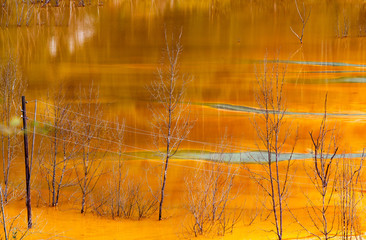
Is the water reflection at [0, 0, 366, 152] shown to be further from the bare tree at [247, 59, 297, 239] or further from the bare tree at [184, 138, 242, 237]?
the bare tree at [184, 138, 242, 237]

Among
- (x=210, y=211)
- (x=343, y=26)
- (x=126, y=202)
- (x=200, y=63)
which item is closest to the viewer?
(x=210, y=211)

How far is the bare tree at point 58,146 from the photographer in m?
15.4

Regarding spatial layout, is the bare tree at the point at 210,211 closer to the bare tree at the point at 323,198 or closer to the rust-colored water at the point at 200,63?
the rust-colored water at the point at 200,63

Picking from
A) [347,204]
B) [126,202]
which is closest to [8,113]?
[126,202]

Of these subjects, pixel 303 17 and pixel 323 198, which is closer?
pixel 323 198

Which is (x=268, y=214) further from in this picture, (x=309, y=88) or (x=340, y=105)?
(x=309, y=88)

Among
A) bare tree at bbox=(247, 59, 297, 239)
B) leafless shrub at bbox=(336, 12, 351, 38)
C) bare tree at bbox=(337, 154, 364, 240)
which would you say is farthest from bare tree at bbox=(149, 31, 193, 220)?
leafless shrub at bbox=(336, 12, 351, 38)

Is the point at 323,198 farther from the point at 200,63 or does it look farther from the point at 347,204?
the point at 200,63

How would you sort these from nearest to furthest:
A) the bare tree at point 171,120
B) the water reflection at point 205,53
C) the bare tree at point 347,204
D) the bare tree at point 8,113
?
the bare tree at point 347,204, the bare tree at point 171,120, the bare tree at point 8,113, the water reflection at point 205,53

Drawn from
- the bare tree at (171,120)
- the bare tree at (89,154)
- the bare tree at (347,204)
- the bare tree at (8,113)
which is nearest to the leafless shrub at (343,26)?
the bare tree at (171,120)

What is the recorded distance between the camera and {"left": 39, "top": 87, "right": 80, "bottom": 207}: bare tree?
15.4 meters

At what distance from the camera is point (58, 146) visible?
16.0 m

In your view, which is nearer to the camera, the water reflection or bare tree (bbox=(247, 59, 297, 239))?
bare tree (bbox=(247, 59, 297, 239))

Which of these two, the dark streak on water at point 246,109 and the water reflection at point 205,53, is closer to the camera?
the dark streak on water at point 246,109
